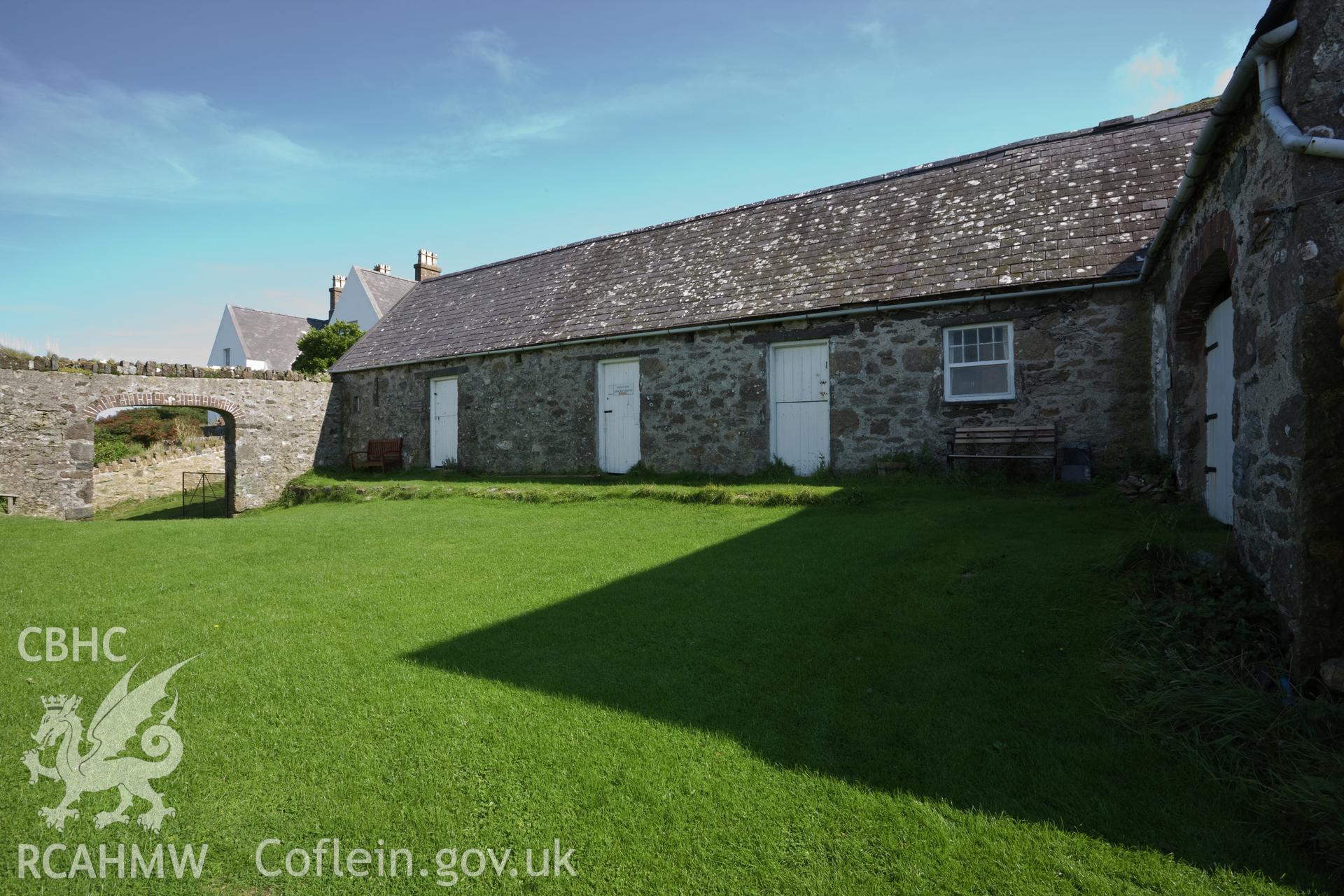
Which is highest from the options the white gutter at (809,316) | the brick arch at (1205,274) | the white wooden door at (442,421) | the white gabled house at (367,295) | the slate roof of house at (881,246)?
the white gabled house at (367,295)

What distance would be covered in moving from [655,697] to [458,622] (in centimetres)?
202

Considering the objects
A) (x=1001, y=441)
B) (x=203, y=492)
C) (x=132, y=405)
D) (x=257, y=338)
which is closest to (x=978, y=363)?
(x=1001, y=441)

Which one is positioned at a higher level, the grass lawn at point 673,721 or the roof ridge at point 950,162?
the roof ridge at point 950,162

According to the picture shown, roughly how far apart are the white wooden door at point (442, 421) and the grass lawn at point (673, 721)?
10.1 m

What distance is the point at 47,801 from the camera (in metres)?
2.95

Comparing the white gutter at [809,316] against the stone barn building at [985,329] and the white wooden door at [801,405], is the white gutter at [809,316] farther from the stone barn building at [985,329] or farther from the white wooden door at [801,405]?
the white wooden door at [801,405]

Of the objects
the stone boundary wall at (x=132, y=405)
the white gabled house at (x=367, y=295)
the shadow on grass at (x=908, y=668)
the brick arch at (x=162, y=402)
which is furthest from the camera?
the white gabled house at (x=367, y=295)

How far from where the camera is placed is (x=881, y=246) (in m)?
12.3

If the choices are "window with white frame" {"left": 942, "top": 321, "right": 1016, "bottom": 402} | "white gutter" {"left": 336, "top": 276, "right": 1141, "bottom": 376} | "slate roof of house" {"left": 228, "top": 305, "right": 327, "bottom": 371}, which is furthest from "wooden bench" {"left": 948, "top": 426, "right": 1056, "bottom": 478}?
"slate roof of house" {"left": 228, "top": 305, "right": 327, "bottom": 371}

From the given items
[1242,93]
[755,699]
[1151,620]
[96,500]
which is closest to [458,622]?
[755,699]

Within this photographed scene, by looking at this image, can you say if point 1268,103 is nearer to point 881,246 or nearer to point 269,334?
point 881,246

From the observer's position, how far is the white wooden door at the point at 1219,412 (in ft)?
19.4

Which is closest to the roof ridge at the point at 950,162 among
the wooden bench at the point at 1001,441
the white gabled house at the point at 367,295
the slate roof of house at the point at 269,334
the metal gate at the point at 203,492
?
the wooden bench at the point at 1001,441

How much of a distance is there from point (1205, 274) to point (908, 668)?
16.1ft
